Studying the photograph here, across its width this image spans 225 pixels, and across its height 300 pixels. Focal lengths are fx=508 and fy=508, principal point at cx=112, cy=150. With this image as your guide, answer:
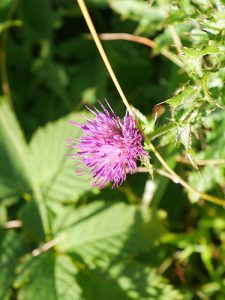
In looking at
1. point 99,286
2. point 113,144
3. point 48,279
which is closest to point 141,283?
point 99,286

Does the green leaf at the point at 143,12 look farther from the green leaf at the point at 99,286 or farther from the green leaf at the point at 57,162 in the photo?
the green leaf at the point at 99,286

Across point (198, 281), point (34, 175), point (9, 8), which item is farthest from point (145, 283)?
point (9, 8)

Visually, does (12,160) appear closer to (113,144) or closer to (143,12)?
(143,12)

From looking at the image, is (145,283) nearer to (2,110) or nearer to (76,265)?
(76,265)

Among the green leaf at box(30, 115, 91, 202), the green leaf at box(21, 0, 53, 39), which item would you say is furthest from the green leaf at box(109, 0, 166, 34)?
the green leaf at box(21, 0, 53, 39)

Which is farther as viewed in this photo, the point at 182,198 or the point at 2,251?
the point at 182,198

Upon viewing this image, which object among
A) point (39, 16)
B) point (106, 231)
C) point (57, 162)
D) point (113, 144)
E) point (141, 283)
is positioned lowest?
point (141, 283)

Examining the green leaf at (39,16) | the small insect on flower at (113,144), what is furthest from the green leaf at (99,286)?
the green leaf at (39,16)
